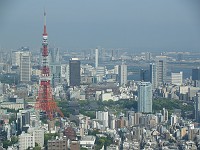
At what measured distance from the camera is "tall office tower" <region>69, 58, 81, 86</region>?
39.3ft

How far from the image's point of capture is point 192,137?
6031 mm

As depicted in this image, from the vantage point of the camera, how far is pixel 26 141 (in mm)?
5695

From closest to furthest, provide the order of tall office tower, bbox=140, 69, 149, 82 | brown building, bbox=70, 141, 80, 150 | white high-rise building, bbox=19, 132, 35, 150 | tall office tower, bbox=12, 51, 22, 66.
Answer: brown building, bbox=70, 141, 80, 150 → white high-rise building, bbox=19, 132, 35, 150 → tall office tower, bbox=140, 69, 149, 82 → tall office tower, bbox=12, 51, 22, 66

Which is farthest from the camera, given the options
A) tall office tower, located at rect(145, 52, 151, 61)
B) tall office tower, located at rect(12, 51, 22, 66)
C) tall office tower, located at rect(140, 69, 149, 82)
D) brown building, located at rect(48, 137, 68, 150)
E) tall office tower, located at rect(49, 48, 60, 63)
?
tall office tower, located at rect(145, 52, 151, 61)

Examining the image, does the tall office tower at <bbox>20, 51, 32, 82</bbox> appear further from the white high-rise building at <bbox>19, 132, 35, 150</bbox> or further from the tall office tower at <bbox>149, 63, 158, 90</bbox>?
the white high-rise building at <bbox>19, 132, 35, 150</bbox>

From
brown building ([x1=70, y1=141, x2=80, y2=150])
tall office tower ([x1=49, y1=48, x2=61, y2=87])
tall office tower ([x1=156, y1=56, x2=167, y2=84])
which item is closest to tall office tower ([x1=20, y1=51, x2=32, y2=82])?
tall office tower ([x1=49, y1=48, x2=61, y2=87])

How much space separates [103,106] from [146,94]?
77 centimetres

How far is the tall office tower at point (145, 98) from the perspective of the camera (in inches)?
336

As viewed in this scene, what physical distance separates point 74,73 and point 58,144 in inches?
284

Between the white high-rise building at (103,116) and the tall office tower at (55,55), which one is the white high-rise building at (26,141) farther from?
the tall office tower at (55,55)

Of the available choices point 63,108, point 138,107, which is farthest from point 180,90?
point 63,108

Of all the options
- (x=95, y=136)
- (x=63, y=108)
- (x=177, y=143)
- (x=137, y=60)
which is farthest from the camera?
(x=137, y=60)

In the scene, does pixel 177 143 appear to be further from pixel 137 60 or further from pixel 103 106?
pixel 137 60

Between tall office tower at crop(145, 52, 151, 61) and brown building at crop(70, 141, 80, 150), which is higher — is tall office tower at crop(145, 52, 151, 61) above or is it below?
above
